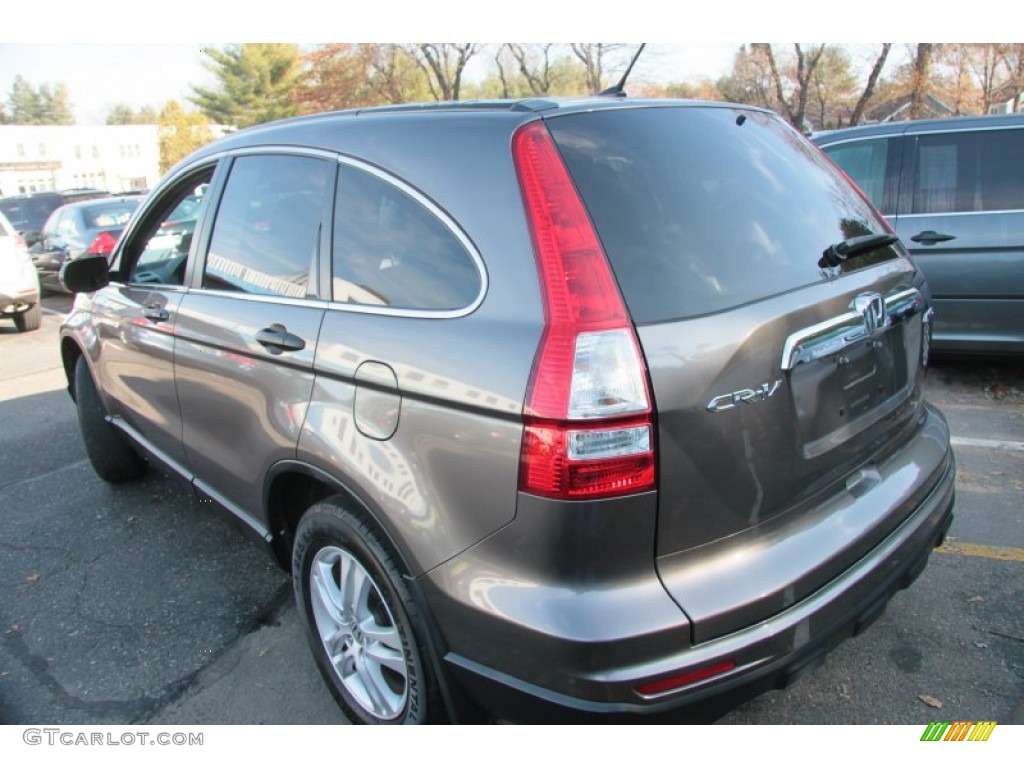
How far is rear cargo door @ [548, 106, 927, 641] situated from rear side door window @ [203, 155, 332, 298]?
36.2 inches

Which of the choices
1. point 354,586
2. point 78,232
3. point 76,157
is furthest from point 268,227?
point 76,157

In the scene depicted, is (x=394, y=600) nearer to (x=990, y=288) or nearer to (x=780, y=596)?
(x=780, y=596)

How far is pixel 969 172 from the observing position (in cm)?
475

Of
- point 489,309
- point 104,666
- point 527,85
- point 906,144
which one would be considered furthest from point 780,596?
point 527,85

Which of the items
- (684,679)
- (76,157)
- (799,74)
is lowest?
(684,679)

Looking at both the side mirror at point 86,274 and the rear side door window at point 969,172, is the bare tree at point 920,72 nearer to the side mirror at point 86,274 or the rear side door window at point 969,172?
the rear side door window at point 969,172

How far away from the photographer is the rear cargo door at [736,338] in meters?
1.55

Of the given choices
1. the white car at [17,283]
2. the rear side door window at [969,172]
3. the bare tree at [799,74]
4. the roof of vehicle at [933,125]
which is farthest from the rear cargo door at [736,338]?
the bare tree at [799,74]

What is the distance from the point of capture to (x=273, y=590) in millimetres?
2984

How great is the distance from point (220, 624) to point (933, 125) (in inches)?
213

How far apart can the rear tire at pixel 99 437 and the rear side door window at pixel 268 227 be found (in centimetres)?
173

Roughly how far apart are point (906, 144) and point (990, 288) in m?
1.17

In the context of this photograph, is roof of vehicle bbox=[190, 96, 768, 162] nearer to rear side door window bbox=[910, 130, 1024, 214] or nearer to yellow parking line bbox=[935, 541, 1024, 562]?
yellow parking line bbox=[935, 541, 1024, 562]

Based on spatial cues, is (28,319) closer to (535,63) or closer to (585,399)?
(585,399)
